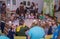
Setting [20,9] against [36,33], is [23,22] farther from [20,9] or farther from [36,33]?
[36,33]

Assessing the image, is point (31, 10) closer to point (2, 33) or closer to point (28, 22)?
point (28, 22)

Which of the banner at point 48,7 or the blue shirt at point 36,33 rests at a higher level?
the banner at point 48,7

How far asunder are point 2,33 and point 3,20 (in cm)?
25

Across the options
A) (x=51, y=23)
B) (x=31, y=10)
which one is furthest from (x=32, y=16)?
(x=51, y=23)

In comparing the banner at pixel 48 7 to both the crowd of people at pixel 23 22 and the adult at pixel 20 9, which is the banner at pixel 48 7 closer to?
the crowd of people at pixel 23 22

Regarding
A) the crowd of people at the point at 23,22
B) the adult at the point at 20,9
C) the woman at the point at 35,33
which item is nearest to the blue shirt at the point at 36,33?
the woman at the point at 35,33

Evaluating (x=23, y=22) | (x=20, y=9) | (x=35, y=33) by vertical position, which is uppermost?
(x=20, y=9)

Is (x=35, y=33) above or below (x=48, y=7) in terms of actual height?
below

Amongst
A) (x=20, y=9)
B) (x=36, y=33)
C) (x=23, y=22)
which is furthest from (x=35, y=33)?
(x=20, y=9)

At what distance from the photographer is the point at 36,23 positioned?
4.08 meters

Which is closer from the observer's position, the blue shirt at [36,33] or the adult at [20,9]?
the blue shirt at [36,33]

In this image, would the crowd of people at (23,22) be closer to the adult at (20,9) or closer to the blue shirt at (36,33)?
the adult at (20,9)

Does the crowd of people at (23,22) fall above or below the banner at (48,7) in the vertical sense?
below

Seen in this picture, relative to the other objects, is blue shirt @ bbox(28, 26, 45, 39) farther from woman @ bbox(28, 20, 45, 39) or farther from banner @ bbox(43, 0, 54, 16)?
banner @ bbox(43, 0, 54, 16)
